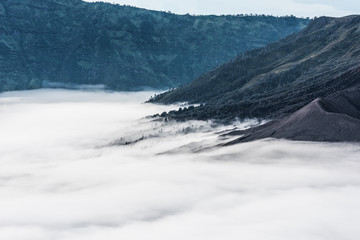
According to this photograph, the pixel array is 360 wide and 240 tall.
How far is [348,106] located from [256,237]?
86.1 m

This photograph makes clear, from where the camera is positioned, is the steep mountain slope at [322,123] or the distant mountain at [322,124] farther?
the steep mountain slope at [322,123]

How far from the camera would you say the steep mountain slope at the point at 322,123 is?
5620 inches

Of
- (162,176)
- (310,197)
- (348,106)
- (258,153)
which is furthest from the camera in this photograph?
(348,106)

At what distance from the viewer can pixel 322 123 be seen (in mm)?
148500

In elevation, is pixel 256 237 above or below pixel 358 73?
below

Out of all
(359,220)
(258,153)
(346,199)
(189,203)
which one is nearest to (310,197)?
(346,199)

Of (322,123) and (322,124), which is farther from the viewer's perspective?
(322,124)

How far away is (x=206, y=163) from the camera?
148 meters

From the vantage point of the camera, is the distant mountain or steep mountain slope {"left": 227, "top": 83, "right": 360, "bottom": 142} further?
steep mountain slope {"left": 227, "top": 83, "right": 360, "bottom": 142}

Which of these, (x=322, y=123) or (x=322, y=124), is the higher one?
(x=322, y=123)

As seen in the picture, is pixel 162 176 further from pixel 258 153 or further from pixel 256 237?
pixel 256 237

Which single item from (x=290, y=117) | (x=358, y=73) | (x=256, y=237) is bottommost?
(x=256, y=237)

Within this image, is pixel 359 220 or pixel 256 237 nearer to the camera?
pixel 256 237

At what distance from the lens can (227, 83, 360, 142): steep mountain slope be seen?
468 feet
